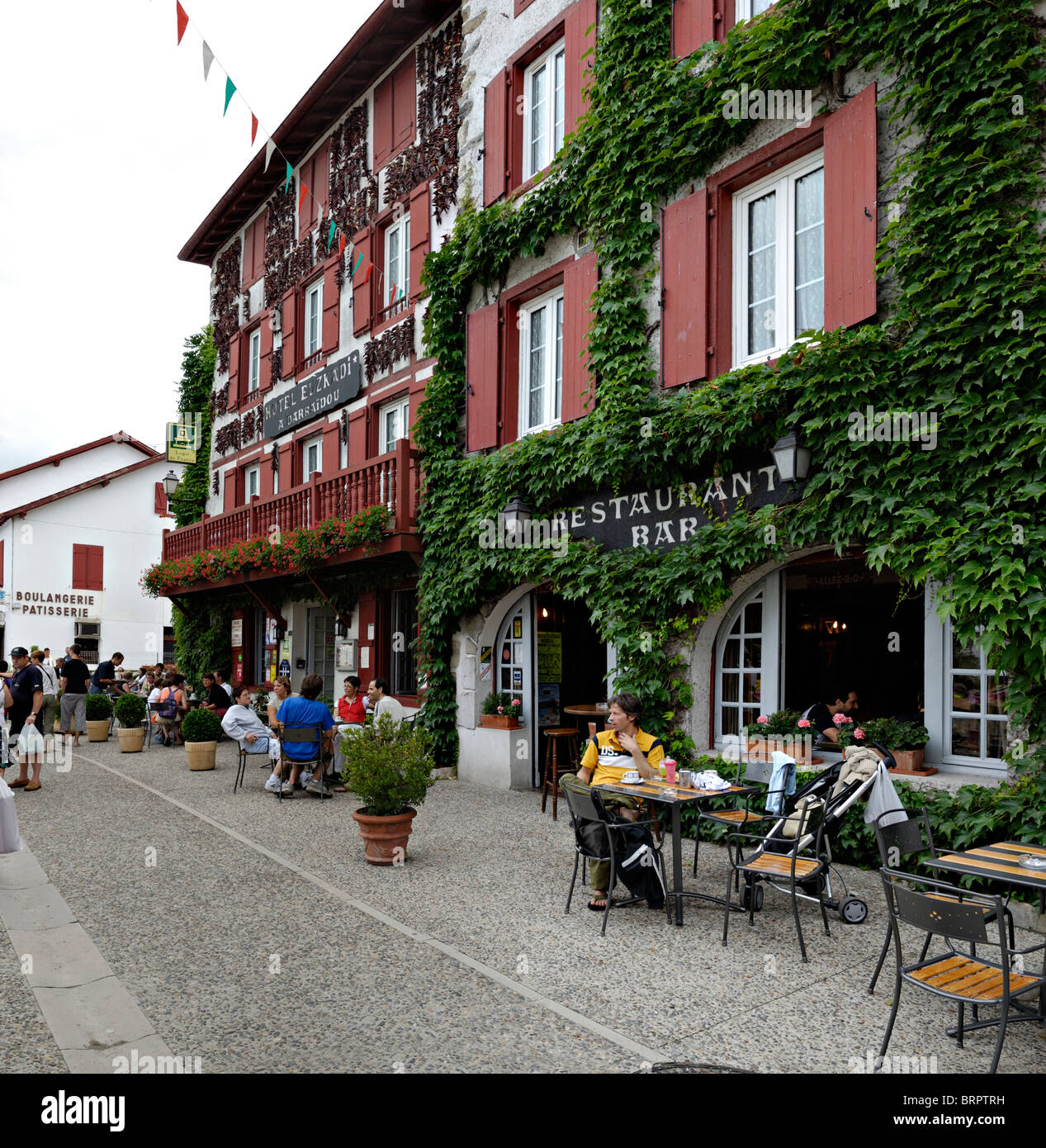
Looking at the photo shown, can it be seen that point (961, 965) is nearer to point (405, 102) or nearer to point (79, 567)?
point (405, 102)

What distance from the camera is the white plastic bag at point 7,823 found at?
6086 mm

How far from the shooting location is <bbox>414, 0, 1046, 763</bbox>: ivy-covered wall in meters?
5.83

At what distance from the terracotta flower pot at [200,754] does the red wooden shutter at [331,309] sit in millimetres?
7399

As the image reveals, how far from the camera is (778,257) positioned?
25.9ft

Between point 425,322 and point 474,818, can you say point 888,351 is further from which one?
point 425,322

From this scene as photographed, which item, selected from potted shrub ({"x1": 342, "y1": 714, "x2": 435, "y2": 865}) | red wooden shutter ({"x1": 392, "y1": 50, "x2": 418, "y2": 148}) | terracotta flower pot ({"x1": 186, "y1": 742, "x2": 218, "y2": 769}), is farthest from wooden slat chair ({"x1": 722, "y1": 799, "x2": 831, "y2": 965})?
red wooden shutter ({"x1": 392, "y1": 50, "x2": 418, "y2": 148})

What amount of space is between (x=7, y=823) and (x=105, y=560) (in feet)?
83.7

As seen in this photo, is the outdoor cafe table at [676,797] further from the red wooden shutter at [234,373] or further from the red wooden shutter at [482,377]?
the red wooden shutter at [234,373]

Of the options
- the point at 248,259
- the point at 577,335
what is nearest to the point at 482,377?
the point at 577,335

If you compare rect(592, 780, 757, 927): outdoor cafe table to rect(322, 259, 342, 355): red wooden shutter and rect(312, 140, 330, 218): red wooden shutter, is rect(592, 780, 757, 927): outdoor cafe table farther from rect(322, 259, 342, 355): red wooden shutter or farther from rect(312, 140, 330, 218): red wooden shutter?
rect(312, 140, 330, 218): red wooden shutter

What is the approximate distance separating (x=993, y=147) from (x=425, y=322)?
759 centimetres

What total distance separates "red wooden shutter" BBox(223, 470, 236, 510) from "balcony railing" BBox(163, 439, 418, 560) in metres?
2.26

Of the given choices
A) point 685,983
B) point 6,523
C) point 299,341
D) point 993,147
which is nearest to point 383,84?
point 299,341
